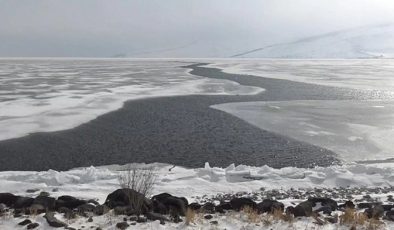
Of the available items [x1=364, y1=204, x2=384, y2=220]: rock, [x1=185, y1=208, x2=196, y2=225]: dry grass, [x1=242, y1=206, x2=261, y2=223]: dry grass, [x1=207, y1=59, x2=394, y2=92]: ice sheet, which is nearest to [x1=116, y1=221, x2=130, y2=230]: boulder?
[x1=185, y1=208, x2=196, y2=225]: dry grass

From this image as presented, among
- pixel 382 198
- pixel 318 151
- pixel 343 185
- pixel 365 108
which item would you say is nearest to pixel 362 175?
pixel 343 185

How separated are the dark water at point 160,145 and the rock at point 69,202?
3665mm

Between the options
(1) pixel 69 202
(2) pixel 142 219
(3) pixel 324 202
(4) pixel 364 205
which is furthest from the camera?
(3) pixel 324 202

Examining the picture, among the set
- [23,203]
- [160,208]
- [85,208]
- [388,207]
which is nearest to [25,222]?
[85,208]

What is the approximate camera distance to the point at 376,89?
27.3 meters

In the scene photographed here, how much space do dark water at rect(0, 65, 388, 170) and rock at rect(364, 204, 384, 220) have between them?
417 centimetres

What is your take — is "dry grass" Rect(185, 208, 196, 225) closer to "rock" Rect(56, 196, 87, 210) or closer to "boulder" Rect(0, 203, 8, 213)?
"rock" Rect(56, 196, 87, 210)

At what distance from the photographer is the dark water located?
1091 cm

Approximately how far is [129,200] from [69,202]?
39.2 inches

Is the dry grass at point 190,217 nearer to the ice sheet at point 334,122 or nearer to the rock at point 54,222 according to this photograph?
the rock at point 54,222

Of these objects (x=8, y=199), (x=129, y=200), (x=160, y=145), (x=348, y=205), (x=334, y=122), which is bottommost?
(x=160, y=145)

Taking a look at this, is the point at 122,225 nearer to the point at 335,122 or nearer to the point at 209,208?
the point at 209,208

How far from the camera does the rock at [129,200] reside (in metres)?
6.22

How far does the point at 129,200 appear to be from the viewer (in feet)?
20.8
